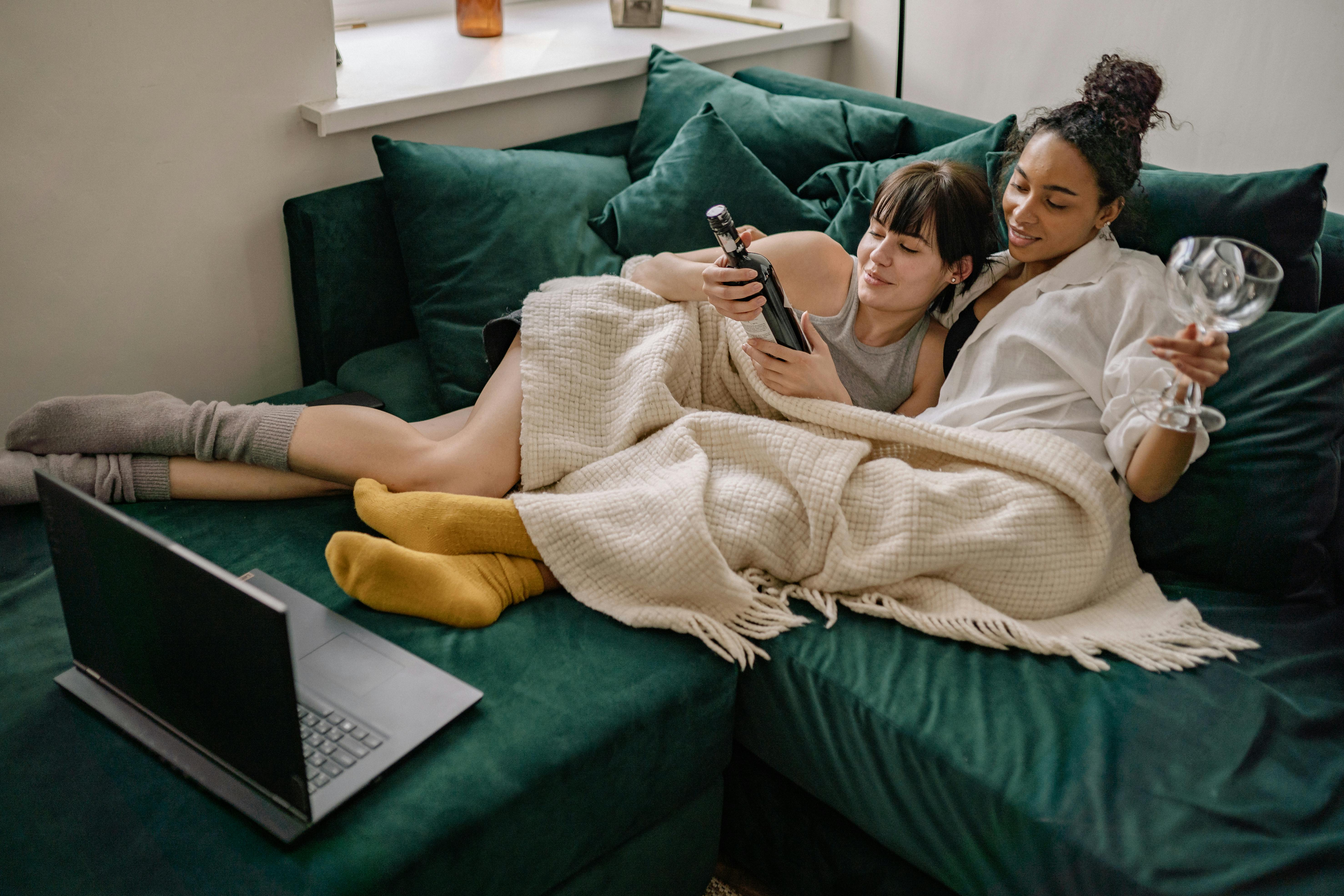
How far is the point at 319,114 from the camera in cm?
175

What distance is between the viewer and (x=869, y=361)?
5.23 feet

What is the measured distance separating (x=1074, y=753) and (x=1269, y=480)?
20.2 inches

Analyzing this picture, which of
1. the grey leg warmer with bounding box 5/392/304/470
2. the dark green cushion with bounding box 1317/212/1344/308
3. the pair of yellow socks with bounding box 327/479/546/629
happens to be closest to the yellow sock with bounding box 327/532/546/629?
the pair of yellow socks with bounding box 327/479/546/629

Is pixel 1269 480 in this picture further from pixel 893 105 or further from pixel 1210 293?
pixel 893 105

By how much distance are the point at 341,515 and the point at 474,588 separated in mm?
340

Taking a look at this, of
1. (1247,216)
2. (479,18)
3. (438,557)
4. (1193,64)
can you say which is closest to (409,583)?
(438,557)

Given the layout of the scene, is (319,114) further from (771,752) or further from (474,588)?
(771,752)

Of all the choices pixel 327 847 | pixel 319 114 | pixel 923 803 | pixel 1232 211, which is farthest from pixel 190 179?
pixel 1232 211

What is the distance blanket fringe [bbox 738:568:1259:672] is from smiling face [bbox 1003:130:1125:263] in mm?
578

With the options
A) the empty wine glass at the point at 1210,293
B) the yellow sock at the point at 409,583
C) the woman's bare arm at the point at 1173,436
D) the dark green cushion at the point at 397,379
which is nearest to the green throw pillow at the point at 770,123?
the dark green cushion at the point at 397,379

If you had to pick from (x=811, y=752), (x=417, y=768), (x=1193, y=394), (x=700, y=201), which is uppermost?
(x=700, y=201)

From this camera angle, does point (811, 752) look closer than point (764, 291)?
Yes

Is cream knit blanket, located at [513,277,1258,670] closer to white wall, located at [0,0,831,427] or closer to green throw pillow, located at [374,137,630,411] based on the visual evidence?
green throw pillow, located at [374,137,630,411]

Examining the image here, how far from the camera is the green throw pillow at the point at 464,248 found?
1.76 metres
